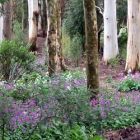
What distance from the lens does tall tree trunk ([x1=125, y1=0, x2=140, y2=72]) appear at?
17.5 m

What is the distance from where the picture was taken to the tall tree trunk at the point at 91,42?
27.2 feet

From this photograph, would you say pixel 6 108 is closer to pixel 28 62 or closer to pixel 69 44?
pixel 28 62

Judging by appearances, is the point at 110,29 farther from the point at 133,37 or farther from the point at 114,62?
the point at 133,37

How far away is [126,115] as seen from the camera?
7.95 meters

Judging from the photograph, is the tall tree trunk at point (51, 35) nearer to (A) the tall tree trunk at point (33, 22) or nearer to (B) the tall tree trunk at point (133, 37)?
(B) the tall tree trunk at point (133, 37)

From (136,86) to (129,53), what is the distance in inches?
198

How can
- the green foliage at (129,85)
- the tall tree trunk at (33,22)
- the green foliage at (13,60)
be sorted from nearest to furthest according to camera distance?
the green foliage at (129,85)
the green foliage at (13,60)
the tall tree trunk at (33,22)

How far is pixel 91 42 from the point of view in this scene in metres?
8.38

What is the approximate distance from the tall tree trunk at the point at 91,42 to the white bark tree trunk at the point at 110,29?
13581 millimetres

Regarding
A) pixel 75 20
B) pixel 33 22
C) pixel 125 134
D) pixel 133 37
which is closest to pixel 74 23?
pixel 75 20

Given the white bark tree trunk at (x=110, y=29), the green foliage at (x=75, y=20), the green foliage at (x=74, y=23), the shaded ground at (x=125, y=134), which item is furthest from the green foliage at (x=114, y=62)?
the shaded ground at (x=125, y=134)

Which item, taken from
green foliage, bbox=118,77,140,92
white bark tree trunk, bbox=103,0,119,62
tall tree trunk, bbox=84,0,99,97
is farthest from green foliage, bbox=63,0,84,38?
tall tree trunk, bbox=84,0,99,97

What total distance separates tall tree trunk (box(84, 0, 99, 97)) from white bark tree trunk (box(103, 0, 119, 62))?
13.6 m

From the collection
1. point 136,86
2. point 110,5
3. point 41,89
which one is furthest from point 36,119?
point 110,5
